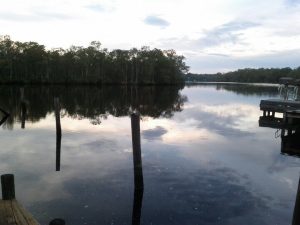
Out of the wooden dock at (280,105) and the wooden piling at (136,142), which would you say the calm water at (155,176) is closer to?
the wooden piling at (136,142)

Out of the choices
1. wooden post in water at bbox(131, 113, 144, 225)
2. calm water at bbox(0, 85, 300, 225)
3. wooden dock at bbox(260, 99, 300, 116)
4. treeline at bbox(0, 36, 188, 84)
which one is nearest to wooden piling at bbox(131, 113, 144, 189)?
wooden post in water at bbox(131, 113, 144, 225)

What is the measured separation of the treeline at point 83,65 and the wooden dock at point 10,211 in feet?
387

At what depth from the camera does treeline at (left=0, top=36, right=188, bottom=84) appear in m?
125

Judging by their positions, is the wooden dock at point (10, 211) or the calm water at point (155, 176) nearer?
the wooden dock at point (10, 211)

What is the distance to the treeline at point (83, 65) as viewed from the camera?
125 m

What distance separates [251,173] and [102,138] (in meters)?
12.3

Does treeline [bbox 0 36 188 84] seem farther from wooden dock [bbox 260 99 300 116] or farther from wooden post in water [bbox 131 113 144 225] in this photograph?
wooden post in water [bbox 131 113 144 225]

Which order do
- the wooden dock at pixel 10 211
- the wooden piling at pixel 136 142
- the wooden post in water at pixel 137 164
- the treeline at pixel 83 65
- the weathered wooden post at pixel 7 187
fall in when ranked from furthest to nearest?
the treeline at pixel 83 65 < the wooden piling at pixel 136 142 < the wooden post in water at pixel 137 164 < the weathered wooden post at pixel 7 187 < the wooden dock at pixel 10 211

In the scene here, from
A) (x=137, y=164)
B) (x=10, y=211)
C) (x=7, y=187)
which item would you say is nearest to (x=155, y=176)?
(x=137, y=164)

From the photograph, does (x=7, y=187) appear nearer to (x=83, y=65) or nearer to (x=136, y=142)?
(x=136, y=142)

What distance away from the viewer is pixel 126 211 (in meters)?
11.8

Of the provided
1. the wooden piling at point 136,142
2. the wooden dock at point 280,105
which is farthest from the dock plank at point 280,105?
the wooden piling at point 136,142

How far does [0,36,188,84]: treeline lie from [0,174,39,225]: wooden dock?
387 feet

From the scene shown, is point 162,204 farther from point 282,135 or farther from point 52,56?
point 52,56
